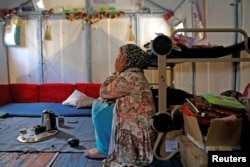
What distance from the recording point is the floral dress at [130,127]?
186 centimetres

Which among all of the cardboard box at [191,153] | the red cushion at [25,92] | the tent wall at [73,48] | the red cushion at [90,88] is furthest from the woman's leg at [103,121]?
the red cushion at [25,92]

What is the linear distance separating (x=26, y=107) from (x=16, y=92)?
78 centimetres

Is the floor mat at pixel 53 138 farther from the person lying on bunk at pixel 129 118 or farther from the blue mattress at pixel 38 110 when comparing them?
the person lying on bunk at pixel 129 118

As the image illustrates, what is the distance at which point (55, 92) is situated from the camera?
4.60 m

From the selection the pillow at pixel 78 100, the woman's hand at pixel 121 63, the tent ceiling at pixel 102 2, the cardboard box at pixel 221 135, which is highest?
the tent ceiling at pixel 102 2

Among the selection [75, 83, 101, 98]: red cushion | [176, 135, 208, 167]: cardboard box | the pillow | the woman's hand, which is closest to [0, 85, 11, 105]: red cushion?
the pillow

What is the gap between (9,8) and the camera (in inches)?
181

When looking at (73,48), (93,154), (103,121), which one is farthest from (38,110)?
(103,121)

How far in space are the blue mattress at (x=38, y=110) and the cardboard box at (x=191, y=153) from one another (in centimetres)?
231

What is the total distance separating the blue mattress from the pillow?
0.08 m

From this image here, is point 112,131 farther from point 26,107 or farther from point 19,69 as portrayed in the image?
point 19,69

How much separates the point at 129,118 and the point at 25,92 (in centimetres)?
342

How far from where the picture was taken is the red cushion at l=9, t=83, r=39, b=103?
4645mm

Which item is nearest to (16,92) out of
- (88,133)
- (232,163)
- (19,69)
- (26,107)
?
(19,69)
